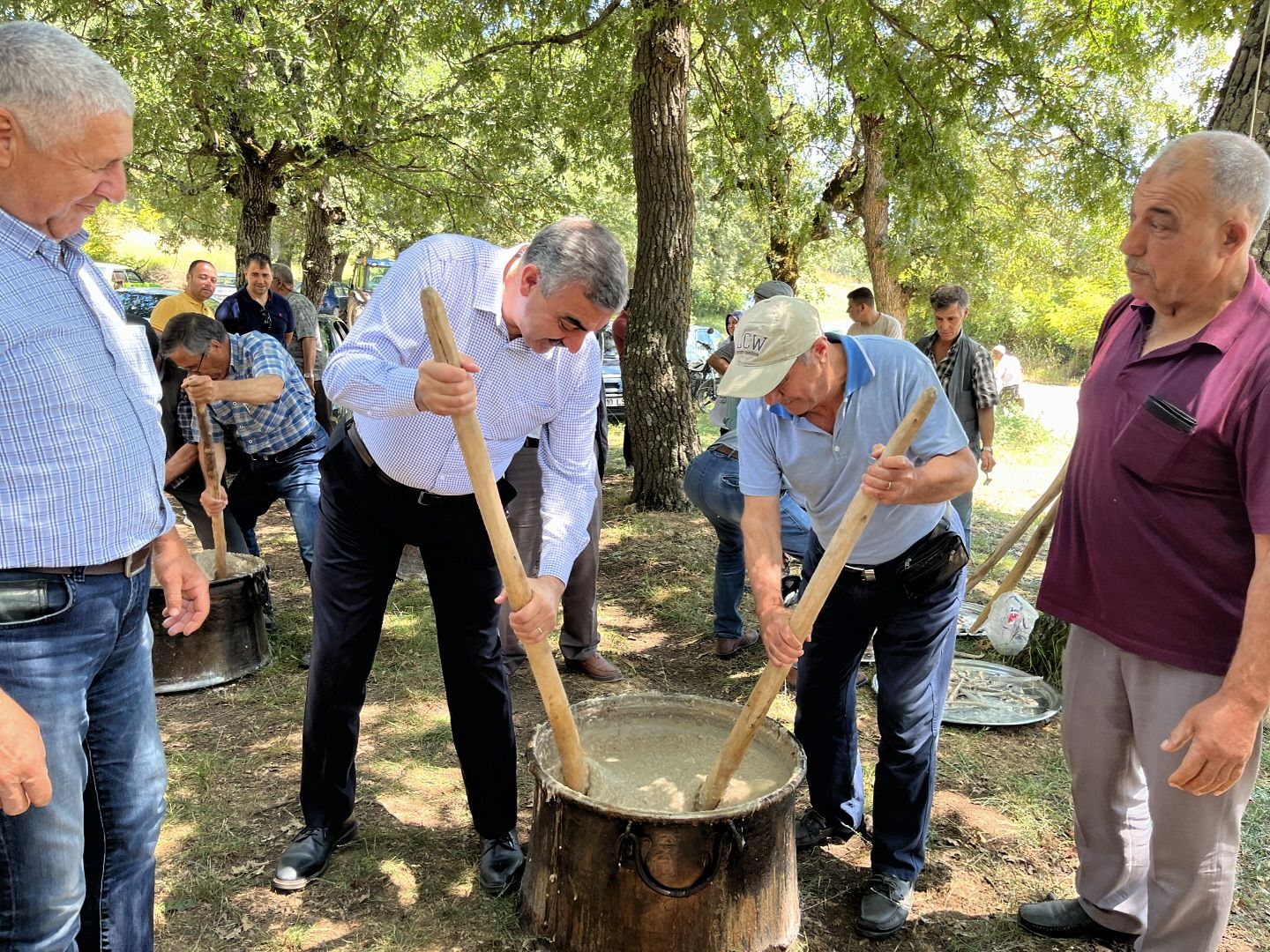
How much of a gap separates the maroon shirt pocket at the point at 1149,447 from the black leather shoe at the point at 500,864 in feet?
6.90

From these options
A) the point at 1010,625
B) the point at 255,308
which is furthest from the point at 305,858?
the point at 255,308

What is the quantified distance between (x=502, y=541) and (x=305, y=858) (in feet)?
4.84

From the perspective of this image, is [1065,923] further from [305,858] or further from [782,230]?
[782,230]

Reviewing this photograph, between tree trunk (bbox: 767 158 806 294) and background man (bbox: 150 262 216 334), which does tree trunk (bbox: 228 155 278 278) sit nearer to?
background man (bbox: 150 262 216 334)

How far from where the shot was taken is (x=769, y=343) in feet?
7.79

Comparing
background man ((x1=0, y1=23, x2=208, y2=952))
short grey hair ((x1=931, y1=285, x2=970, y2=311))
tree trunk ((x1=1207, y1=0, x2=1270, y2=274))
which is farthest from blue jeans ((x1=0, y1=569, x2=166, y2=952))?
short grey hair ((x1=931, y1=285, x2=970, y2=311))

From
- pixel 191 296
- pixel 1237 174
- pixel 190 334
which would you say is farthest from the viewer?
pixel 191 296

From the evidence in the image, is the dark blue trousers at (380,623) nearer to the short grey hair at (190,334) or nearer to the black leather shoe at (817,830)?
the black leather shoe at (817,830)

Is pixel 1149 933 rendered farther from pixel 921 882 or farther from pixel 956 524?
pixel 956 524

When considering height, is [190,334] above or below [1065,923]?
above

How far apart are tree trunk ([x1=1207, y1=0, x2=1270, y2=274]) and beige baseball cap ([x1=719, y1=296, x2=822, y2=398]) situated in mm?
2496

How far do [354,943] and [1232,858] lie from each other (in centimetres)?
231

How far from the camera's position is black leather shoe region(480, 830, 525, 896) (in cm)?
289

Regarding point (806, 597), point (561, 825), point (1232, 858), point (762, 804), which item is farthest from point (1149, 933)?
point (561, 825)
